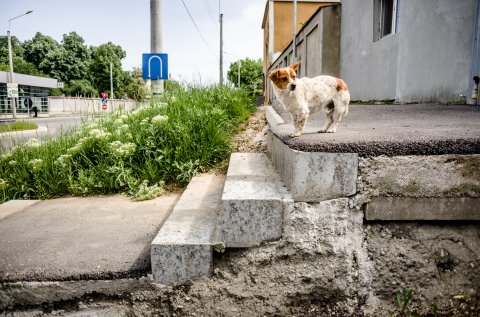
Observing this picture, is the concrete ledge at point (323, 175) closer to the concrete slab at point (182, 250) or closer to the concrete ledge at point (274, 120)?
the concrete slab at point (182, 250)

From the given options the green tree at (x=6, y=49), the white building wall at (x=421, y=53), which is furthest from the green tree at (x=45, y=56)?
the white building wall at (x=421, y=53)

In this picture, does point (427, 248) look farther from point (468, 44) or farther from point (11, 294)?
point (468, 44)

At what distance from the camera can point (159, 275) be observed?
196 centimetres

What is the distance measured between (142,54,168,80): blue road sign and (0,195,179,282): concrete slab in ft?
11.0

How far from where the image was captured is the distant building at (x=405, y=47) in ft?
17.5

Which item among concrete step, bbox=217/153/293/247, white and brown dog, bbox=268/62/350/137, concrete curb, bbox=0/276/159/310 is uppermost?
white and brown dog, bbox=268/62/350/137

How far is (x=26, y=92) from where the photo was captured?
35.5m

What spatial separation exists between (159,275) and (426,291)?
157 cm

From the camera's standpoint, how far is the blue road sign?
20.1 feet

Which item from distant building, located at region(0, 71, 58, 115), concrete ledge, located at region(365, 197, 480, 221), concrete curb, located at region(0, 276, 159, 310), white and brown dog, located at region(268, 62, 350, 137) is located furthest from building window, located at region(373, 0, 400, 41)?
distant building, located at region(0, 71, 58, 115)

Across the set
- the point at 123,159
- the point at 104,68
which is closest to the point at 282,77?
the point at 123,159

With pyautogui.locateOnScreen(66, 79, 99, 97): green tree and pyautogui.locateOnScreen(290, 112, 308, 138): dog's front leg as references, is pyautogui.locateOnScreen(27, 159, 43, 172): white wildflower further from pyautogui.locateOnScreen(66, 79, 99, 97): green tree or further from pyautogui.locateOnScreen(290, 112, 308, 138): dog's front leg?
pyautogui.locateOnScreen(66, 79, 99, 97): green tree

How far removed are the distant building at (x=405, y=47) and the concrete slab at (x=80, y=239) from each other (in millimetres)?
5049

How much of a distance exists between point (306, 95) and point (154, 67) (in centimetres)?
443
